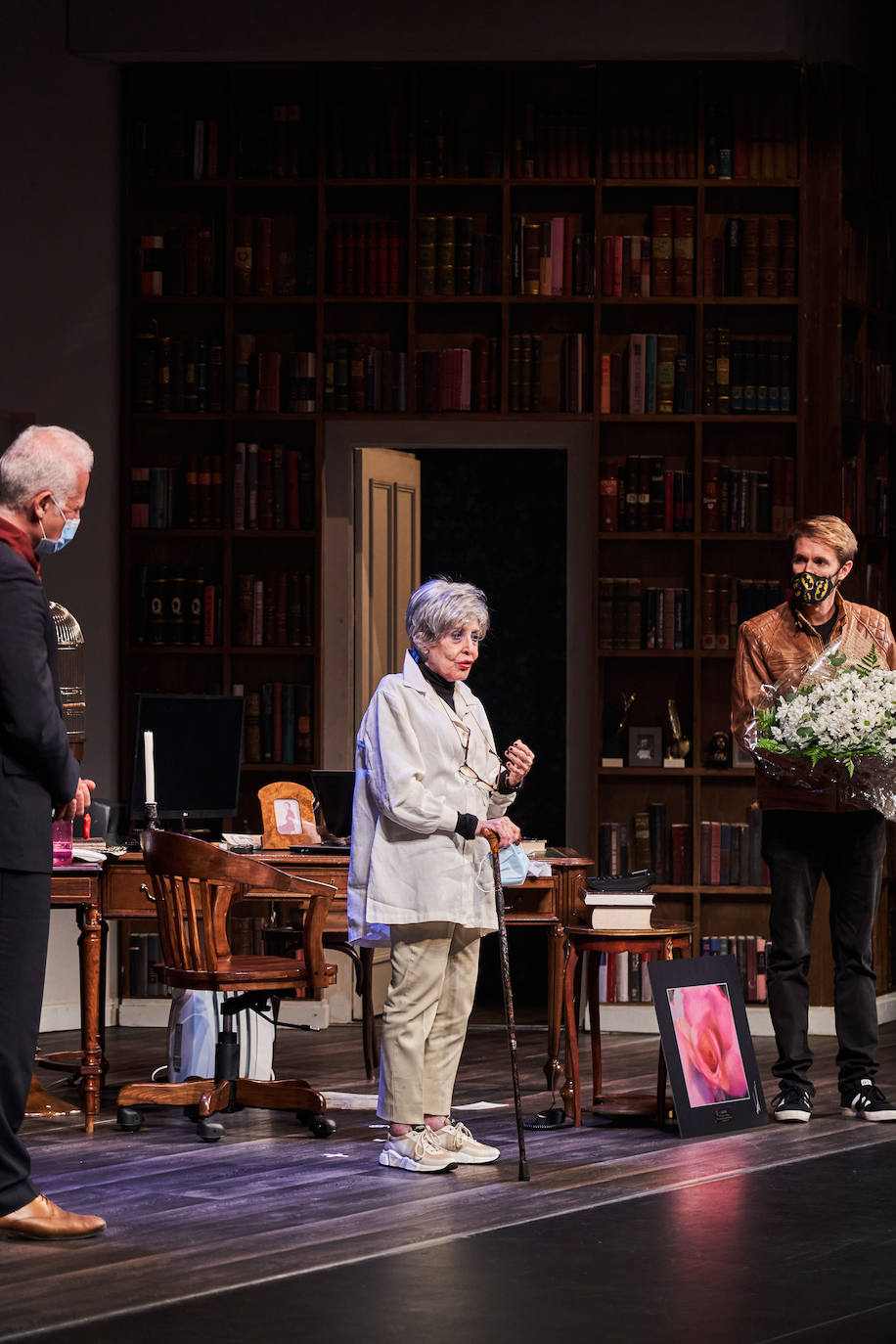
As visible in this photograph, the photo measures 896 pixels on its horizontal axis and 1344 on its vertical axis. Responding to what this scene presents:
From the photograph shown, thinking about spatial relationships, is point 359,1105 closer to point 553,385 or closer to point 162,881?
point 162,881

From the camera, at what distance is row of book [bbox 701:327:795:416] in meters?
7.82

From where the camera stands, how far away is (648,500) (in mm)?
7871

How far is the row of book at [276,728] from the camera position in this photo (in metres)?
7.98

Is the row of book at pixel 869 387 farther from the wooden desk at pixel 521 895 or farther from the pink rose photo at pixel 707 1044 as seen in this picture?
the pink rose photo at pixel 707 1044

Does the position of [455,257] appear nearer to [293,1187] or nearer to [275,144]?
[275,144]

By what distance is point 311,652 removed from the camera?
793 centimetres

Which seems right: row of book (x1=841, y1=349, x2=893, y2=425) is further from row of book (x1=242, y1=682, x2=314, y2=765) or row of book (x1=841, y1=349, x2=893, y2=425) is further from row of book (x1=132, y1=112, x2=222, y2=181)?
row of book (x1=132, y1=112, x2=222, y2=181)

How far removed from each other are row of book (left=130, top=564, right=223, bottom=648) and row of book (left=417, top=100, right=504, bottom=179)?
193 cm

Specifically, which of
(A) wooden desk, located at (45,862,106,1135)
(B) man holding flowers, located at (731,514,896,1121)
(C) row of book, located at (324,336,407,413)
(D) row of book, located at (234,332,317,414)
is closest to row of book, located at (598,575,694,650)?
(C) row of book, located at (324,336,407,413)

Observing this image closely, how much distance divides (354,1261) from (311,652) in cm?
406

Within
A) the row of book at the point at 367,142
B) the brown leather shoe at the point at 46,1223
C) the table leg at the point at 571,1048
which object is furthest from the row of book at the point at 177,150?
the brown leather shoe at the point at 46,1223

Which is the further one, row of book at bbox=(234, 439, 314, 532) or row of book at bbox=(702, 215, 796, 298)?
row of book at bbox=(234, 439, 314, 532)

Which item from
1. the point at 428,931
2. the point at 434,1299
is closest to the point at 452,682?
the point at 428,931

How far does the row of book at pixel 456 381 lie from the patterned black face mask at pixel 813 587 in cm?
248
